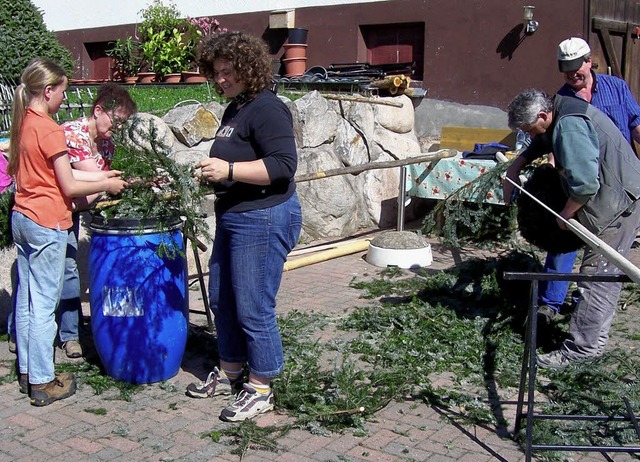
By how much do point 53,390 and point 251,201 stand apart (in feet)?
5.12

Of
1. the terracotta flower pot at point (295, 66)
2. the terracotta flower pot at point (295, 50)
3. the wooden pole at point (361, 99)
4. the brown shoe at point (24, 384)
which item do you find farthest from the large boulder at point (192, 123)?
the terracotta flower pot at point (295, 50)

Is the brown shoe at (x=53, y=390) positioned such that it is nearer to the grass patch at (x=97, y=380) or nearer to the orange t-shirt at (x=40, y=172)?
the grass patch at (x=97, y=380)

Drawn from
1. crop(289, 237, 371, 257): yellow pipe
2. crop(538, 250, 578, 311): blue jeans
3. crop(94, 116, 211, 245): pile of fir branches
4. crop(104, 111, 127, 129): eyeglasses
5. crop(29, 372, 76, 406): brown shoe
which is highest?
crop(104, 111, 127, 129): eyeglasses

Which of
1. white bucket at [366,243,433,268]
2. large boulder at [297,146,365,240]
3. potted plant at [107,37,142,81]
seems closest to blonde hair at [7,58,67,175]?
white bucket at [366,243,433,268]

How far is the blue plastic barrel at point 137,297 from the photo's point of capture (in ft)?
13.6

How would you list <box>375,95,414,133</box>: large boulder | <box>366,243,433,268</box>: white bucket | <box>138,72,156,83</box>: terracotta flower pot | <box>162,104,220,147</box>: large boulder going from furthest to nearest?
<box>138,72,156,83</box>: terracotta flower pot, <box>375,95,414,133</box>: large boulder, <box>162,104,220,147</box>: large boulder, <box>366,243,433,268</box>: white bucket

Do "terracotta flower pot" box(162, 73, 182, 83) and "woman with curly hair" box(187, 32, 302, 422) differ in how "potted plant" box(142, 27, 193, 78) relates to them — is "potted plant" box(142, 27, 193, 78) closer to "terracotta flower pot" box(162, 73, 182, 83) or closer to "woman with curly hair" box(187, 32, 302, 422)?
"terracotta flower pot" box(162, 73, 182, 83)

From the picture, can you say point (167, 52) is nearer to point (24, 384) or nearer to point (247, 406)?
point (24, 384)

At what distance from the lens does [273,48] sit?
11797 mm

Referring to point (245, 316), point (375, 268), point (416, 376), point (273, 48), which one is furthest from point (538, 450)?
point (273, 48)

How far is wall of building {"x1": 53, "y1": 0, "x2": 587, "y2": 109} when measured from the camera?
31.2 ft

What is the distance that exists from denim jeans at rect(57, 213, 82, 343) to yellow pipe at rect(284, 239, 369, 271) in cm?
242

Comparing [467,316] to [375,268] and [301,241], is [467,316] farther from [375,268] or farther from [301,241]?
[301,241]

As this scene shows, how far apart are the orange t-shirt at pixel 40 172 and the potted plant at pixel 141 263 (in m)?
0.29
